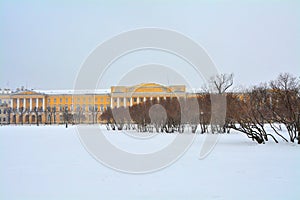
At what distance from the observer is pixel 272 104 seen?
63.9ft

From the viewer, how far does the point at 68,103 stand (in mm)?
89750

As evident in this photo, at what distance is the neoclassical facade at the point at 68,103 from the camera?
76125 mm

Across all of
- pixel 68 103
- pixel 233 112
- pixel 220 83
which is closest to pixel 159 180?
pixel 233 112

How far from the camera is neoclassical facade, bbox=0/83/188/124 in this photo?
76.1 metres

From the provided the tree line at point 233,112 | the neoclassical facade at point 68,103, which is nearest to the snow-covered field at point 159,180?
the tree line at point 233,112

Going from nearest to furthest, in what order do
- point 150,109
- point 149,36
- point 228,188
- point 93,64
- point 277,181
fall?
1. point 228,188
2. point 277,181
3. point 93,64
4. point 149,36
5. point 150,109

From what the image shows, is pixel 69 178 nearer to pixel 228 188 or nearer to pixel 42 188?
pixel 42 188

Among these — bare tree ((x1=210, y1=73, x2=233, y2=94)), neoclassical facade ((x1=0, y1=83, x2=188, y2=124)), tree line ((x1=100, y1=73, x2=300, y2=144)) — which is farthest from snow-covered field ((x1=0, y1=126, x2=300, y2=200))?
neoclassical facade ((x1=0, y1=83, x2=188, y2=124))

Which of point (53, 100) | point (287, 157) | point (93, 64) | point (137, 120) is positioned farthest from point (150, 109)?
point (53, 100)

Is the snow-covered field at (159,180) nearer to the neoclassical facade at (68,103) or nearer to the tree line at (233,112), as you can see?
the tree line at (233,112)

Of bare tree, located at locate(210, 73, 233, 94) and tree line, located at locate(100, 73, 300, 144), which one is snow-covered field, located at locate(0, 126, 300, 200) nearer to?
tree line, located at locate(100, 73, 300, 144)

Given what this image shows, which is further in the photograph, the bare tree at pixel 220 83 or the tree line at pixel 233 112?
the bare tree at pixel 220 83

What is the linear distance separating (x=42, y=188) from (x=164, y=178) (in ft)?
10.00

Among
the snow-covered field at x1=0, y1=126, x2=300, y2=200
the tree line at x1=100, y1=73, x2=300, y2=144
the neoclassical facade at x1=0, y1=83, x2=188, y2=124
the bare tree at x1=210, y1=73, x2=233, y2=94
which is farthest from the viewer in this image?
the neoclassical facade at x1=0, y1=83, x2=188, y2=124
